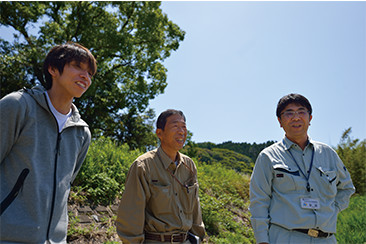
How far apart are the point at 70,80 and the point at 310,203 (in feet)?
7.56

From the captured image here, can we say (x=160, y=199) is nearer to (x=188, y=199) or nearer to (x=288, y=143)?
(x=188, y=199)

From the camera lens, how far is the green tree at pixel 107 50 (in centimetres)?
1603

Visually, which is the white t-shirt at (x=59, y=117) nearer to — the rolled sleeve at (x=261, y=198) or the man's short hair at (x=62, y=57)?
the man's short hair at (x=62, y=57)

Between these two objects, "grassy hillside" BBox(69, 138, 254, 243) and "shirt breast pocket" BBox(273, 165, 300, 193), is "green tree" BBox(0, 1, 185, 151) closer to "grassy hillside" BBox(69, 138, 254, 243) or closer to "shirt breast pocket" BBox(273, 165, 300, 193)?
"grassy hillside" BBox(69, 138, 254, 243)

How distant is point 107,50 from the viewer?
1711cm

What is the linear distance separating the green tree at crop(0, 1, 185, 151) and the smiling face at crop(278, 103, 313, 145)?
13878 mm

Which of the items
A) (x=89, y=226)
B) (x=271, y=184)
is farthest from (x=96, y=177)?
(x=271, y=184)

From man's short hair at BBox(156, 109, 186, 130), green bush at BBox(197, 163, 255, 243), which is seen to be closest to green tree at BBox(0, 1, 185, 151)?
green bush at BBox(197, 163, 255, 243)

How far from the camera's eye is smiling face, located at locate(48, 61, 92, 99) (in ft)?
7.20

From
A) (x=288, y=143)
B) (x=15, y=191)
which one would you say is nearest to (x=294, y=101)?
(x=288, y=143)

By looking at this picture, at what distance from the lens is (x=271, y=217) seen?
2811mm

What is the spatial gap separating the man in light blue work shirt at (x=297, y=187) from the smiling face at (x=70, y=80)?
6.10 ft

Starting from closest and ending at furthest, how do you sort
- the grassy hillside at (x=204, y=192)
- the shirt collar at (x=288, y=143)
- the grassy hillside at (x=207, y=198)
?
the shirt collar at (x=288, y=143) → the grassy hillside at (x=207, y=198) → the grassy hillside at (x=204, y=192)

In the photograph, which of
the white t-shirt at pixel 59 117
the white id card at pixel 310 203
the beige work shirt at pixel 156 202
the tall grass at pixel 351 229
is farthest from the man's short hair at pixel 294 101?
the tall grass at pixel 351 229
